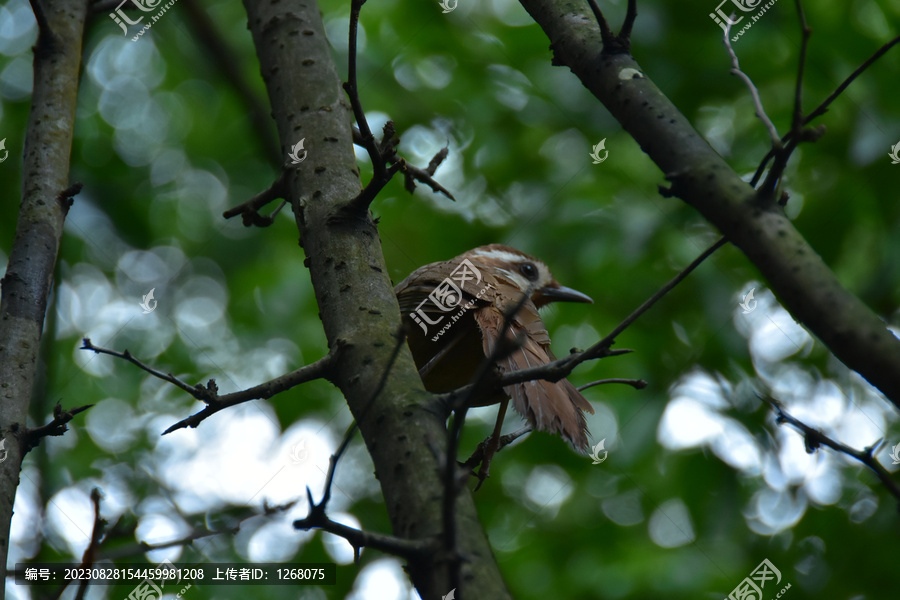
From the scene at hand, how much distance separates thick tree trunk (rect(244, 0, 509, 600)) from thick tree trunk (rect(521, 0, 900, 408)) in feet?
2.91

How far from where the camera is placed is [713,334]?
4879mm

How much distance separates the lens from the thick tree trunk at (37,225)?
7.95 feet

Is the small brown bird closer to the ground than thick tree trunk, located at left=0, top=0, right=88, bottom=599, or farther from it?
closer to the ground

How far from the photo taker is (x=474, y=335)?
3.47 m

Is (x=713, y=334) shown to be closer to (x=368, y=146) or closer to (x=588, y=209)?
(x=588, y=209)

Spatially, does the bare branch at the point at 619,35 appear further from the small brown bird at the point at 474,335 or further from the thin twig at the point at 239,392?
the thin twig at the point at 239,392

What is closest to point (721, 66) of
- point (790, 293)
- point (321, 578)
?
point (790, 293)

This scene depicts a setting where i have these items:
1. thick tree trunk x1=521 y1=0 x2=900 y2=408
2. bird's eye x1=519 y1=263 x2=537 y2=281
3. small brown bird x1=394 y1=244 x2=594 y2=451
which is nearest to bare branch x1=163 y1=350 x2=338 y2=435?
small brown bird x1=394 y1=244 x2=594 y2=451

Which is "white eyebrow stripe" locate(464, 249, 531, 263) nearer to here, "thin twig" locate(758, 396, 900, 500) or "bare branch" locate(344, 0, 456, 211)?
"bare branch" locate(344, 0, 456, 211)

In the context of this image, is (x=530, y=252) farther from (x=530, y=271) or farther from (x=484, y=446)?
(x=484, y=446)

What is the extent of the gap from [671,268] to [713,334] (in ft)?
2.12

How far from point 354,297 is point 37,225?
1.39 meters

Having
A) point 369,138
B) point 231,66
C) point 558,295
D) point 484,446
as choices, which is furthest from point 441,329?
point 231,66

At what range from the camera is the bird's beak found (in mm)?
4863
